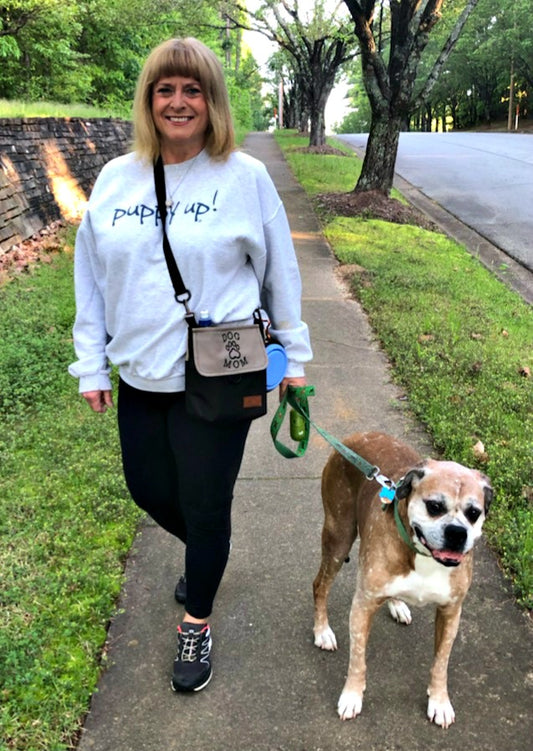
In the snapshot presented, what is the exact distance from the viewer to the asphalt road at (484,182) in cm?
1041

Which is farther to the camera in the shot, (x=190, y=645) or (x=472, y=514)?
(x=190, y=645)

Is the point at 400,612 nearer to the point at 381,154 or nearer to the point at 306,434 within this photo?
the point at 306,434

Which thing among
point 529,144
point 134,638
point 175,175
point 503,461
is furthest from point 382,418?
point 529,144

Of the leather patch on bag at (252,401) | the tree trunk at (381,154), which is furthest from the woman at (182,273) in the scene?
the tree trunk at (381,154)

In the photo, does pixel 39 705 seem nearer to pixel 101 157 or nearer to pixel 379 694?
pixel 379 694

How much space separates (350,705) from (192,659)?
1.98 ft

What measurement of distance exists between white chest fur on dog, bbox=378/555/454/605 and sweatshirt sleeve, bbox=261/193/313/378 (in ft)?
2.65

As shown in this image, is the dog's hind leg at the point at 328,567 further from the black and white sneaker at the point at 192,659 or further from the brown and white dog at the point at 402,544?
the black and white sneaker at the point at 192,659

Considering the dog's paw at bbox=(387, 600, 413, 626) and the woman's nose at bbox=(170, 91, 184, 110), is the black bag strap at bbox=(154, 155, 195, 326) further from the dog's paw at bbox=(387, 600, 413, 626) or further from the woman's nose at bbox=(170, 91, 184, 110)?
the dog's paw at bbox=(387, 600, 413, 626)

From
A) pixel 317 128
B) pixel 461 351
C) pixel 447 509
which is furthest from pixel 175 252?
pixel 317 128

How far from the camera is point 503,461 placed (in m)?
3.83

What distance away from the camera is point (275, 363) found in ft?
7.85

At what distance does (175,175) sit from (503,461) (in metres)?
2.59

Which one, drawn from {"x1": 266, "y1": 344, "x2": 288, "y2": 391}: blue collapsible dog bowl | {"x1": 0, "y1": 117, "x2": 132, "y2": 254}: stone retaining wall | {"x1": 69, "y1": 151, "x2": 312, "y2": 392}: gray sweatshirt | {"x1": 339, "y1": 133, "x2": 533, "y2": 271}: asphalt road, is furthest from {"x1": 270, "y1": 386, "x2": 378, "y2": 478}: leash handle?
{"x1": 339, "y1": 133, "x2": 533, "y2": 271}: asphalt road
